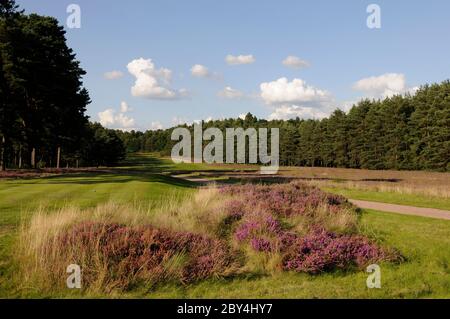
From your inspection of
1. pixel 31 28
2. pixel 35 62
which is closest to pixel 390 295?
pixel 35 62

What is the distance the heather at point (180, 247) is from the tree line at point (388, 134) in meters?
63.8

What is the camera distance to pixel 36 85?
38.3 metres

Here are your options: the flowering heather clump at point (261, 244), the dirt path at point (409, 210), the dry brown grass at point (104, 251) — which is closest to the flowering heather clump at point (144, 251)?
the dry brown grass at point (104, 251)

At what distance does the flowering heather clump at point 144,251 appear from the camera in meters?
8.48

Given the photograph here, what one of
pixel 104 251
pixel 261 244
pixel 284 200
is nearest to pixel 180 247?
pixel 104 251

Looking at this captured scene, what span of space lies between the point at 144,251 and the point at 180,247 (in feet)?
3.24

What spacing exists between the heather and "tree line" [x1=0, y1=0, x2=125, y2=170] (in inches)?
1168

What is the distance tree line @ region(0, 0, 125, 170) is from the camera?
35.8 meters

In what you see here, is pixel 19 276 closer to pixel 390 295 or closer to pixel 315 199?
pixel 390 295

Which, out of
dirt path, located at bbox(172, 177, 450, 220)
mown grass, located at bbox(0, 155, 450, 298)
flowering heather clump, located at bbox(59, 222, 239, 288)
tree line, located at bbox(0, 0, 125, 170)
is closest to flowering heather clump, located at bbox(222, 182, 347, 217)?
mown grass, located at bbox(0, 155, 450, 298)

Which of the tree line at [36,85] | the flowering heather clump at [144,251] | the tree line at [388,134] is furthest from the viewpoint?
the tree line at [388,134]

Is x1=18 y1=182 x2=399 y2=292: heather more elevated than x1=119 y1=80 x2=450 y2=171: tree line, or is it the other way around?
x1=119 y1=80 x2=450 y2=171: tree line

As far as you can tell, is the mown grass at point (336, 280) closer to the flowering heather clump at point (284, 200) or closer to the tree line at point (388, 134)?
the flowering heather clump at point (284, 200)

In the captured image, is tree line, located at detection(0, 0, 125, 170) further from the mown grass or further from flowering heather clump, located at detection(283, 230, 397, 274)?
flowering heather clump, located at detection(283, 230, 397, 274)
